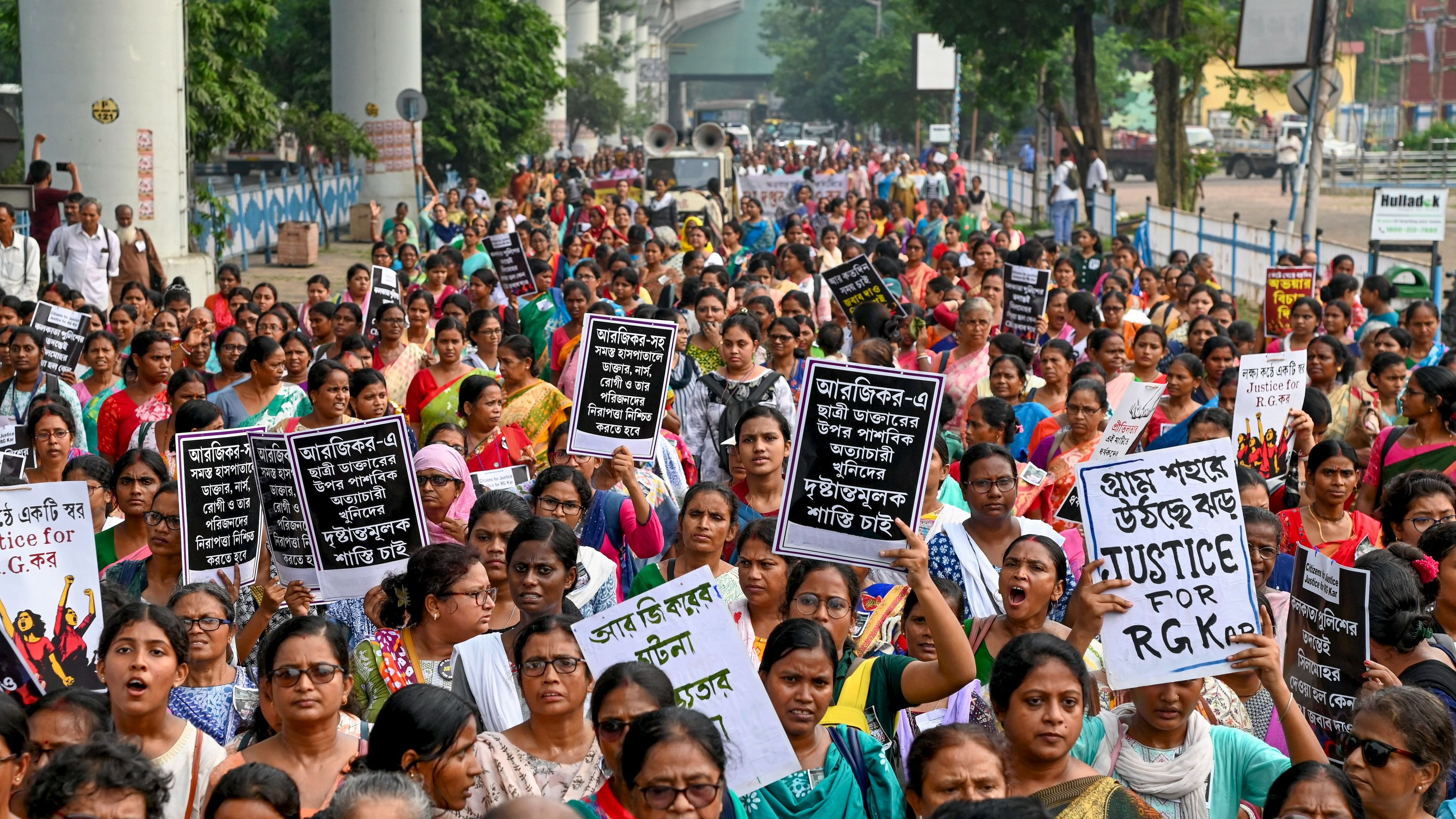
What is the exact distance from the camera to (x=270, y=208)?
29578mm

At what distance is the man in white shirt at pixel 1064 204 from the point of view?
32.7 m

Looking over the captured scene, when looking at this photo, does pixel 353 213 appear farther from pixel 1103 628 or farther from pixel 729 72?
pixel 729 72

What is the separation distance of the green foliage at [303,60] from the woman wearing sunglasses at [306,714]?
1256 inches

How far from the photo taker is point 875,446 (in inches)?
→ 237

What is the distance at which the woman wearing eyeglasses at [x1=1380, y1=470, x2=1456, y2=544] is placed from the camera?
6.67 m

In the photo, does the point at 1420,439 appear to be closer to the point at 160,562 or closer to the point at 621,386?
the point at 621,386

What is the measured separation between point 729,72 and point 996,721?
14125 cm

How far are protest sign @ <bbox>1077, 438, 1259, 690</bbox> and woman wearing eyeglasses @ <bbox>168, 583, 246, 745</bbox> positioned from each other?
8.14 feet

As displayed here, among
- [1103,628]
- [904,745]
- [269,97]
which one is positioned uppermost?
[269,97]

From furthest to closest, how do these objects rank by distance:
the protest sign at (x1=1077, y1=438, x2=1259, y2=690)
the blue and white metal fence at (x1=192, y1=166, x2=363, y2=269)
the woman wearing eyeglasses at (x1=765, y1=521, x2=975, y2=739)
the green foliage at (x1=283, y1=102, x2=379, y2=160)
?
the green foliage at (x1=283, y1=102, x2=379, y2=160)
the blue and white metal fence at (x1=192, y1=166, x2=363, y2=269)
the woman wearing eyeglasses at (x1=765, y1=521, x2=975, y2=739)
the protest sign at (x1=1077, y1=438, x2=1259, y2=690)

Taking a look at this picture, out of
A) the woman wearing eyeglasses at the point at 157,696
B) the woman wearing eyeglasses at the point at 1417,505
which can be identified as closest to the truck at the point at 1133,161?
the woman wearing eyeglasses at the point at 1417,505

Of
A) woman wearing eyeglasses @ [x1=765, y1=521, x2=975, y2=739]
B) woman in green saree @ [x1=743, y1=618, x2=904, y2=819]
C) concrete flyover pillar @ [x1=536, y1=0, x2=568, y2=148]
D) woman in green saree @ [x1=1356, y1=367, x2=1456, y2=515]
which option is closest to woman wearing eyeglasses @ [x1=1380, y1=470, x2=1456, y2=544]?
woman in green saree @ [x1=1356, y1=367, x2=1456, y2=515]

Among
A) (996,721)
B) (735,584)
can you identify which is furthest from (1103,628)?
(735,584)

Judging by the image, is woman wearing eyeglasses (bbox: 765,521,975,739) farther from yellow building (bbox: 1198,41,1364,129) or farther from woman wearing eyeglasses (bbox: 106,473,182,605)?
yellow building (bbox: 1198,41,1364,129)
